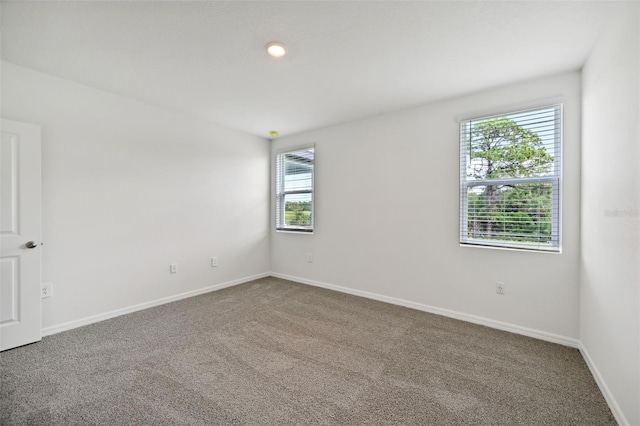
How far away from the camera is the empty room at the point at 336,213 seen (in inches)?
65.6

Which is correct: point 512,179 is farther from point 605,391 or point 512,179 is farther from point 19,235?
point 19,235

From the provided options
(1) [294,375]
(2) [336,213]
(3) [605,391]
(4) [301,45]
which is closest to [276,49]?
(4) [301,45]

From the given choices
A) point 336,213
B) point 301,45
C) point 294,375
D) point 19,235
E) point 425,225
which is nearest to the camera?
point 294,375

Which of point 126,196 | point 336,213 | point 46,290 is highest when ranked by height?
point 126,196

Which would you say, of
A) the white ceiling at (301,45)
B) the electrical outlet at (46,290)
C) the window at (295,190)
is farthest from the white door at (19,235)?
the window at (295,190)

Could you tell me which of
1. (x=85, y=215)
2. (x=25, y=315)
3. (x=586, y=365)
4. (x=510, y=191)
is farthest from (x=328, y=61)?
(x=25, y=315)

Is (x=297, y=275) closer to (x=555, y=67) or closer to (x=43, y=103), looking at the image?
(x=43, y=103)

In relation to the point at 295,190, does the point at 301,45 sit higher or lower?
higher

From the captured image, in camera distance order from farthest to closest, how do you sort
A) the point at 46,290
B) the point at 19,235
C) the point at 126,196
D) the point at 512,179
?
the point at 126,196
the point at 512,179
the point at 46,290
the point at 19,235

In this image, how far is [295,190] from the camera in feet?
14.5

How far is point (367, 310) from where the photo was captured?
3.18 metres

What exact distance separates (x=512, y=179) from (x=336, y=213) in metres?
2.10

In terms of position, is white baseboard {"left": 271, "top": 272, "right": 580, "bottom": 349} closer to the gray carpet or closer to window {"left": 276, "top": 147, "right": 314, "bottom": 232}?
the gray carpet

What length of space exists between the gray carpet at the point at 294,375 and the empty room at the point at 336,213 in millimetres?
19
